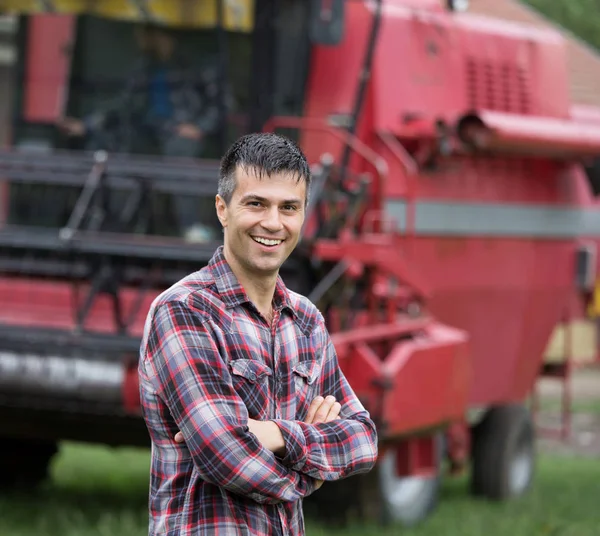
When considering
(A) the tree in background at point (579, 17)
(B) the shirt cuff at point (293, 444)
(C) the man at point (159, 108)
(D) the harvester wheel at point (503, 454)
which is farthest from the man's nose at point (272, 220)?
(A) the tree in background at point (579, 17)

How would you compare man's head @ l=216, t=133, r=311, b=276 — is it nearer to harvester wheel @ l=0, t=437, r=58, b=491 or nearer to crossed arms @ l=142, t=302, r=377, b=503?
crossed arms @ l=142, t=302, r=377, b=503

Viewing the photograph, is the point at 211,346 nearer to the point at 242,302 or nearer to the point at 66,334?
the point at 242,302

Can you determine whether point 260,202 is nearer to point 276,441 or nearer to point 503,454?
point 276,441

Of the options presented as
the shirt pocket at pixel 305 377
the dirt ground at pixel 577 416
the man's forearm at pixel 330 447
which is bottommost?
the dirt ground at pixel 577 416

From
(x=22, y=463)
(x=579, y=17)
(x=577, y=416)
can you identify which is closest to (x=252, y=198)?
(x=22, y=463)

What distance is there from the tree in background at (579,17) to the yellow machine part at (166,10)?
2146 centimetres

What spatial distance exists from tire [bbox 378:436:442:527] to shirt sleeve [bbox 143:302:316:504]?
19.1 feet

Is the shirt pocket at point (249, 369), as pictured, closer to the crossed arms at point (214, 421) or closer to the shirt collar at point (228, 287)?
the crossed arms at point (214, 421)

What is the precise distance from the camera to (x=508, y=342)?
11.6m

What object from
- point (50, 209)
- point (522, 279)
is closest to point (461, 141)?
point (522, 279)

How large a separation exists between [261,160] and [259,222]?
0.43 ft

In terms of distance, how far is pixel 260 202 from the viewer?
3426 millimetres

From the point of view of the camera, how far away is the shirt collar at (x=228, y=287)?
11.1 ft

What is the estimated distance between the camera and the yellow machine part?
9938 millimetres
